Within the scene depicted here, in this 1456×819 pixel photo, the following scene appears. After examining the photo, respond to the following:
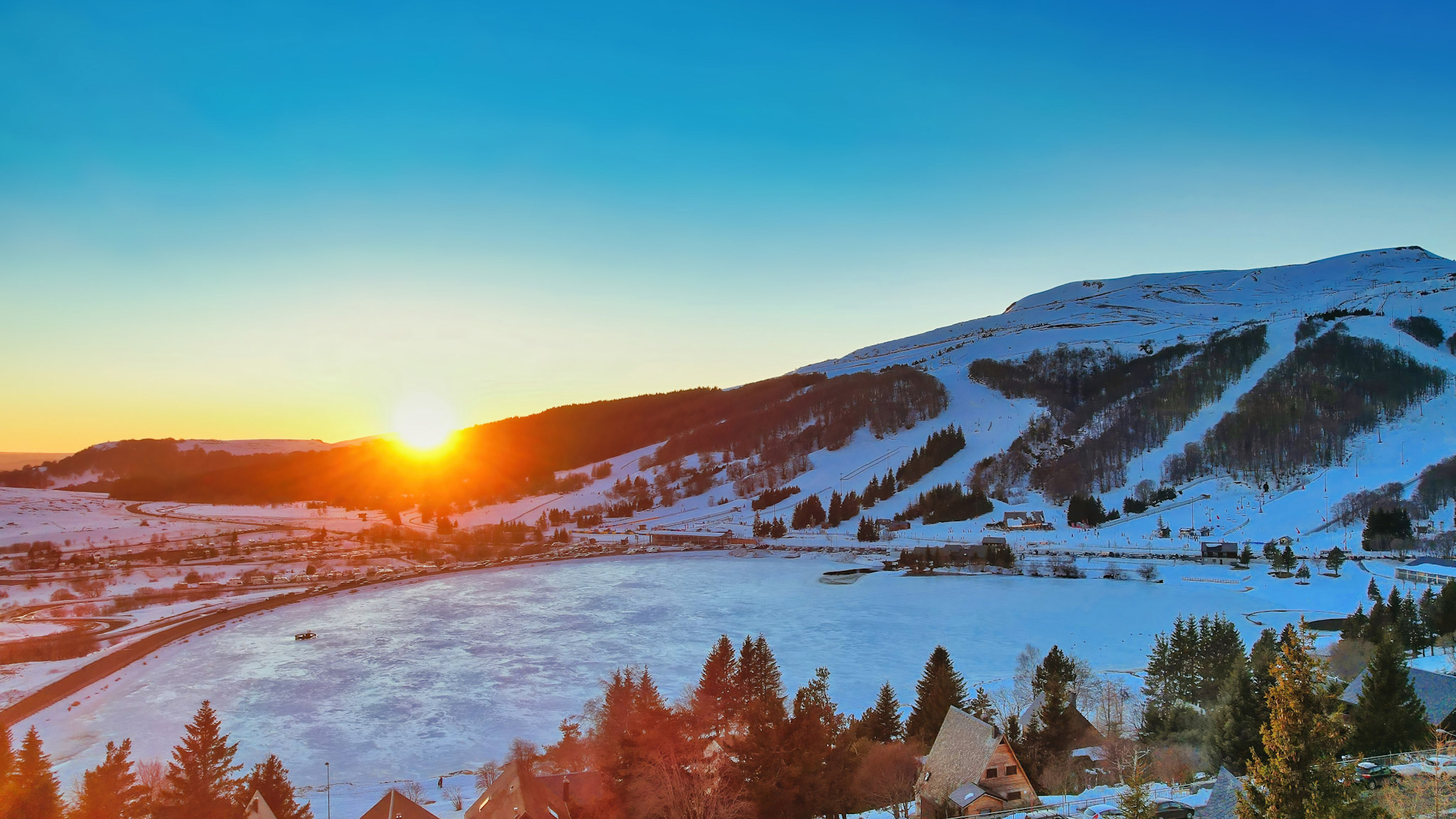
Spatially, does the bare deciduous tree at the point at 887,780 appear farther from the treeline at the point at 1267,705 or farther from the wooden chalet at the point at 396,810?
the wooden chalet at the point at 396,810

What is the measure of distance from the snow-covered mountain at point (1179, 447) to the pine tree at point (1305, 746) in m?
72.7

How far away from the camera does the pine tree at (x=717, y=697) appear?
67.8ft

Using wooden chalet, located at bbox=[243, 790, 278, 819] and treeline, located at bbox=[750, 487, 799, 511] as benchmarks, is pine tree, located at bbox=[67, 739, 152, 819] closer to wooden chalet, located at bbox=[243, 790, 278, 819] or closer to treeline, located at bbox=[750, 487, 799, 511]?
wooden chalet, located at bbox=[243, 790, 278, 819]

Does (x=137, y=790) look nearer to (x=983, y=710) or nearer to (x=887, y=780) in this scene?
(x=887, y=780)

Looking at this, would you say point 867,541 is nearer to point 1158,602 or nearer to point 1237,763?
point 1158,602

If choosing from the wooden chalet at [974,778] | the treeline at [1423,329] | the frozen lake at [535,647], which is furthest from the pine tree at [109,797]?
the treeline at [1423,329]

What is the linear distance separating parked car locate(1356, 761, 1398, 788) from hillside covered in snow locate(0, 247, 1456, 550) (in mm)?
62614

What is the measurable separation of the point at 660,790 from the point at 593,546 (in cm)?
8653

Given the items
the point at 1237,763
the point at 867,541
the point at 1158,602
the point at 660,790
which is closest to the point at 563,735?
the point at 660,790

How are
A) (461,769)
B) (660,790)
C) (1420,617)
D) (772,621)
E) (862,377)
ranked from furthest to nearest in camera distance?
(862,377) < (772,621) < (1420,617) < (461,769) < (660,790)

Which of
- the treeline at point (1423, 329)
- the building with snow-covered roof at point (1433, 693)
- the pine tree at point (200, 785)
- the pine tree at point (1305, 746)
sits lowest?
the building with snow-covered roof at point (1433, 693)

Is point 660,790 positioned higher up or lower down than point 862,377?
lower down

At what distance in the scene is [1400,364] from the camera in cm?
10088

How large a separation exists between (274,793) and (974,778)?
17205mm
